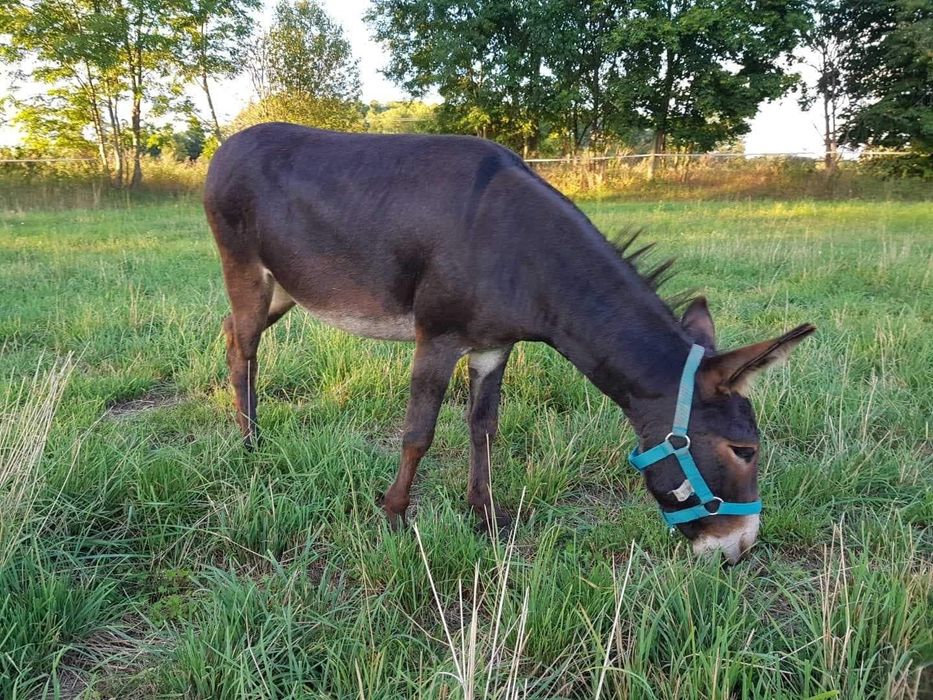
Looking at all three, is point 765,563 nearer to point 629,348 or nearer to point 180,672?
point 629,348

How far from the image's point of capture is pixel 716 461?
86.0 inches

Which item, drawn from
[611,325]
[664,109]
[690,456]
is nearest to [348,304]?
[611,325]

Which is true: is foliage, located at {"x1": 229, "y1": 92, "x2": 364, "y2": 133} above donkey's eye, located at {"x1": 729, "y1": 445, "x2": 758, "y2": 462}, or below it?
above

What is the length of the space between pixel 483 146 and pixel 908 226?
1478 centimetres

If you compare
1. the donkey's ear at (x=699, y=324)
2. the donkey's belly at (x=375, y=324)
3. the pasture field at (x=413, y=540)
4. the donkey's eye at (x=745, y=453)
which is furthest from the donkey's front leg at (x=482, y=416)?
the donkey's eye at (x=745, y=453)

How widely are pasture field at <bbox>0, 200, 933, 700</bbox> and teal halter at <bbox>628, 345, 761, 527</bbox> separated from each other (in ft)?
0.66

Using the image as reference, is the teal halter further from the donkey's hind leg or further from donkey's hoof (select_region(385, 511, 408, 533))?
the donkey's hind leg

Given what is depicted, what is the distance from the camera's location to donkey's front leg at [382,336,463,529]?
9.05 feet

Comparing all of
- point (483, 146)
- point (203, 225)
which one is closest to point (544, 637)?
point (483, 146)

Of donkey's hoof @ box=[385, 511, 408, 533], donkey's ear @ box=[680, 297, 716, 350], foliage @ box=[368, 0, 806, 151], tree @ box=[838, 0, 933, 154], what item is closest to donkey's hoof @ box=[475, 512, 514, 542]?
donkey's hoof @ box=[385, 511, 408, 533]

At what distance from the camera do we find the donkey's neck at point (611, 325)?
2352mm

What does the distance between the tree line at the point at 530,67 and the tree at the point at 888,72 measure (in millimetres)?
73

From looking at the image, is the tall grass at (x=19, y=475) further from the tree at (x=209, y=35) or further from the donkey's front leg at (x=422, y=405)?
the tree at (x=209, y=35)

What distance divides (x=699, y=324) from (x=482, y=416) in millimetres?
1166
